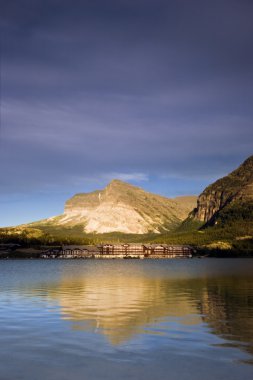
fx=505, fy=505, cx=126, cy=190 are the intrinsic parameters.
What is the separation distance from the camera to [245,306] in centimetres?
5416

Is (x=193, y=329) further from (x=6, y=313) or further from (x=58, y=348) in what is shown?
(x=6, y=313)

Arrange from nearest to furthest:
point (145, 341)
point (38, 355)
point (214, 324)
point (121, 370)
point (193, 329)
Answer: point (121, 370) < point (38, 355) < point (145, 341) < point (193, 329) < point (214, 324)

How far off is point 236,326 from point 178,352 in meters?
10.9

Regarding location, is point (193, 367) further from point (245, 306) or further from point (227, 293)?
point (227, 293)

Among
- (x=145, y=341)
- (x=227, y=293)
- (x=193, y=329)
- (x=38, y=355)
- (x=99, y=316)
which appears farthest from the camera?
(x=227, y=293)

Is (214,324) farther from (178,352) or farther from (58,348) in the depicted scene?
(58,348)

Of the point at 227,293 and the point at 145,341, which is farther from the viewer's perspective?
the point at 227,293

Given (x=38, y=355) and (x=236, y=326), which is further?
(x=236, y=326)

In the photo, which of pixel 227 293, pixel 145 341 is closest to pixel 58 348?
pixel 145 341

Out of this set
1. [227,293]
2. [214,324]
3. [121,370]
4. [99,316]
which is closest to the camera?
[121,370]

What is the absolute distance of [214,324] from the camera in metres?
41.6

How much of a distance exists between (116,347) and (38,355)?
490 cm

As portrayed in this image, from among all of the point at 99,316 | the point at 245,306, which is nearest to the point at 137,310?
the point at 99,316

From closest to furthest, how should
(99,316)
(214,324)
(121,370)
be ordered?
(121,370) < (214,324) < (99,316)
